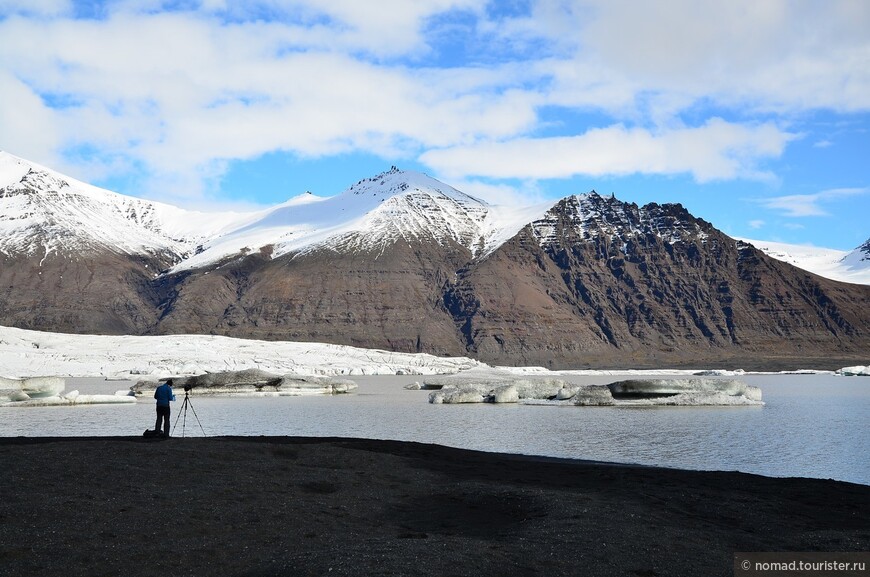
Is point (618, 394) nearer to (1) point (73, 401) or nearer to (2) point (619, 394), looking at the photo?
(2) point (619, 394)

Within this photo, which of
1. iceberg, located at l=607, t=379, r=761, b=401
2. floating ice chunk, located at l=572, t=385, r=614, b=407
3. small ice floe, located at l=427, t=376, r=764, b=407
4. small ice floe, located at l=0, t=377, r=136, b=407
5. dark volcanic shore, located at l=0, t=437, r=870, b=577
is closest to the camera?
dark volcanic shore, located at l=0, t=437, r=870, b=577

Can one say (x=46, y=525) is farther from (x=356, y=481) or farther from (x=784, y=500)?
(x=784, y=500)

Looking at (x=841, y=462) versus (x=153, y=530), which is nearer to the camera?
(x=153, y=530)

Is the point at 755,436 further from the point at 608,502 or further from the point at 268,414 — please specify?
the point at 268,414

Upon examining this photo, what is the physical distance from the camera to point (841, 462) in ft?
87.6

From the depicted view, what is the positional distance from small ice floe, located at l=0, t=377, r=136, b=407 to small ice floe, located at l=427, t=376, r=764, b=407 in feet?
72.2

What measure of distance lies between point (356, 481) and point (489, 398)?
4121 cm

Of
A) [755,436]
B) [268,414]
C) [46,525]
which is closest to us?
[46,525]

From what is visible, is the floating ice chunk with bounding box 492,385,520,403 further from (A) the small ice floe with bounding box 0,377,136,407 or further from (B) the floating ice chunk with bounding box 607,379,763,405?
(A) the small ice floe with bounding box 0,377,136,407

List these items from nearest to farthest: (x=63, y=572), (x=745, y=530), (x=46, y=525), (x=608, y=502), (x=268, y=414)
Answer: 1. (x=63, y=572)
2. (x=46, y=525)
3. (x=745, y=530)
4. (x=608, y=502)
5. (x=268, y=414)

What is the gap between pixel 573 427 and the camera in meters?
38.7

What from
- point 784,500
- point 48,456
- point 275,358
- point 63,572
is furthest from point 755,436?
point 275,358

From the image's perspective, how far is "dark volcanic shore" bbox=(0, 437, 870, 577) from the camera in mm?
11453

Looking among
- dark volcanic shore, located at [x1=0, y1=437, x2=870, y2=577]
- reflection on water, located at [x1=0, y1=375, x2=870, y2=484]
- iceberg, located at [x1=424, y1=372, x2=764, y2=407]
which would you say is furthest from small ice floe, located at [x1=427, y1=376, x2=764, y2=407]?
dark volcanic shore, located at [x1=0, y1=437, x2=870, y2=577]
